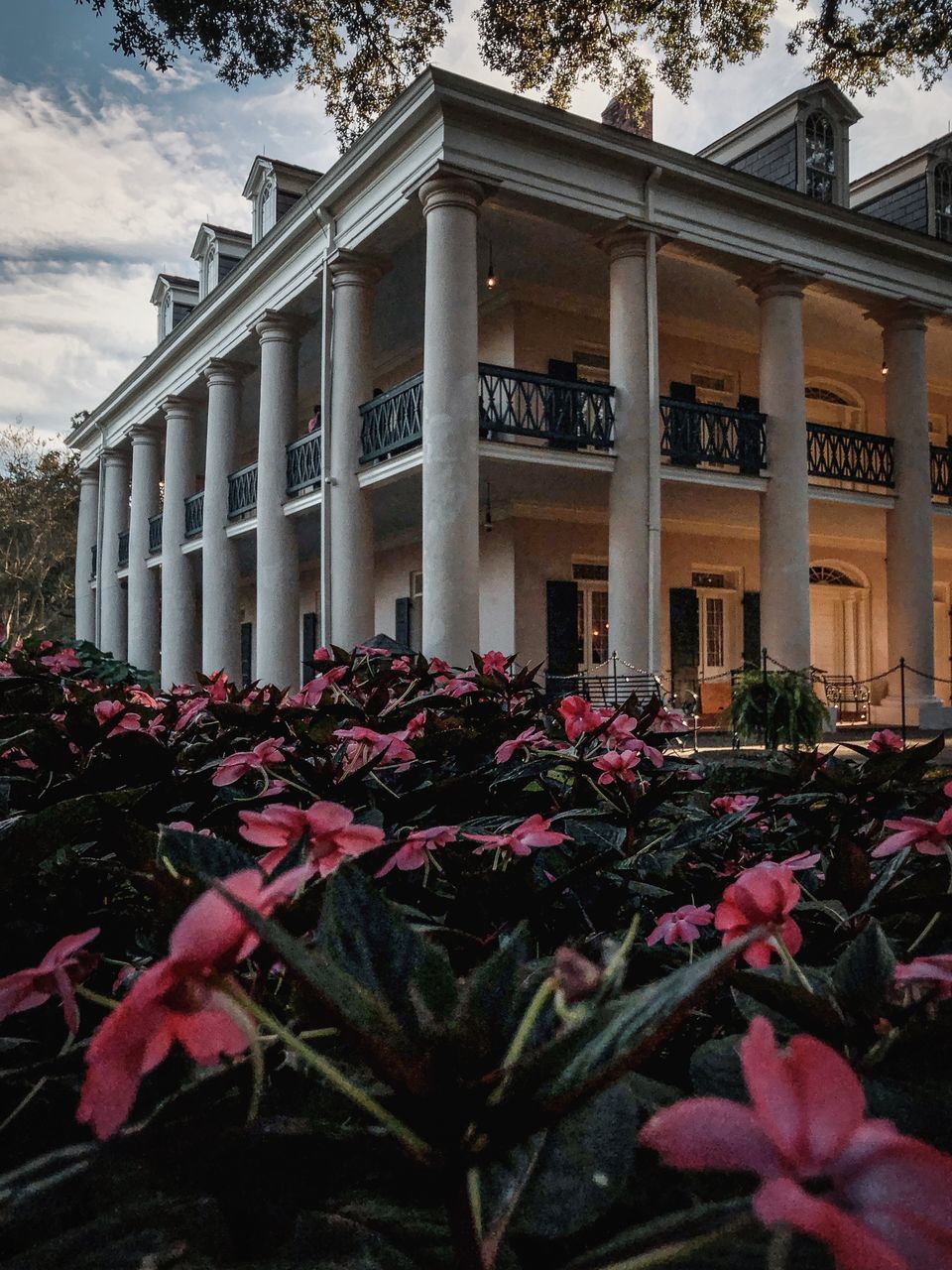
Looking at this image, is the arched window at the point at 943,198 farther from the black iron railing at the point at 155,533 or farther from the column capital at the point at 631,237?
the black iron railing at the point at 155,533

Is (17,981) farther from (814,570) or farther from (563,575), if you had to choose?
(814,570)

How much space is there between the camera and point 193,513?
17.0m

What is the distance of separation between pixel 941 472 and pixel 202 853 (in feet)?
56.2

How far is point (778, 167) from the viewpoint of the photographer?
14.0 metres

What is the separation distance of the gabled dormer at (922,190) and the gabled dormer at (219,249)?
41.2 ft

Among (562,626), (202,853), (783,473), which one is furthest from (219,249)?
(202,853)

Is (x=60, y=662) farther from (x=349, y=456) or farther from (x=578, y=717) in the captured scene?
(x=349, y=456)

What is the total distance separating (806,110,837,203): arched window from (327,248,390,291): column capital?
→ 24.0 feet

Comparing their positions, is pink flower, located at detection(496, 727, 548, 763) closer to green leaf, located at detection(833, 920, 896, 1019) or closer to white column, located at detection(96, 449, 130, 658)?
green leaf, located at detection(833, 920, 896, 1019)

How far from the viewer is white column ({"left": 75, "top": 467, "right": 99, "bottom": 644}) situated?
2366 cm

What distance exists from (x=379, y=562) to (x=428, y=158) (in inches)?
344

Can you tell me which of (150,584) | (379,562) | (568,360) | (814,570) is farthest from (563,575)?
(150,584)

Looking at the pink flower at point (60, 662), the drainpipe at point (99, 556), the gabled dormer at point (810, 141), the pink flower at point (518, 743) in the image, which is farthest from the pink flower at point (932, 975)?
the drainpipe at point (99, 556)

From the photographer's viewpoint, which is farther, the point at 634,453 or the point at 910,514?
the point at 910,514
